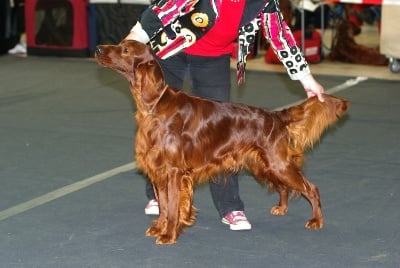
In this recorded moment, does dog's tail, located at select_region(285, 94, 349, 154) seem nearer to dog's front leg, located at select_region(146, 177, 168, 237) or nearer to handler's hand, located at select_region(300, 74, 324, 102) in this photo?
handler's hand, located at select_region(300, 74, 324, 102)

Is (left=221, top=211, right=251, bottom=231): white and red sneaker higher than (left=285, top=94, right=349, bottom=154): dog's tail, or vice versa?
(left=285, top=94, right=349, bottom=154): dog's tail

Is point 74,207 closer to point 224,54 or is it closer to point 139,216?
point 139,216

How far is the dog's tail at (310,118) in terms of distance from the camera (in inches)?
161

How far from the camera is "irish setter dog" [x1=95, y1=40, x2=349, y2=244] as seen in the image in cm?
381

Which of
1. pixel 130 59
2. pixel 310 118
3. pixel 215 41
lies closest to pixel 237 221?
pixel 310 118

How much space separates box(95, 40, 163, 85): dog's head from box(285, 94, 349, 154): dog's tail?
0.76m

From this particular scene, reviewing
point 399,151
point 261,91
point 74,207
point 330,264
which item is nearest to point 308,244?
point 330,264

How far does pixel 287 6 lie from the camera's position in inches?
414

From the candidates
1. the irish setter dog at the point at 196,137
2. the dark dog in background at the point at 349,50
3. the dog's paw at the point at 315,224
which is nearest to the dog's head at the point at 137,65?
the irish setter dog at the point at 196,137

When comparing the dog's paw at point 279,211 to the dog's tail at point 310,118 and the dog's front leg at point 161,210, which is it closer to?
the dog's tail at point 310,118

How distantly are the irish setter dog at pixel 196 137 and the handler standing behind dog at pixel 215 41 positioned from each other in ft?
0.54

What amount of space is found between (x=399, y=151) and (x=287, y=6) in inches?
200

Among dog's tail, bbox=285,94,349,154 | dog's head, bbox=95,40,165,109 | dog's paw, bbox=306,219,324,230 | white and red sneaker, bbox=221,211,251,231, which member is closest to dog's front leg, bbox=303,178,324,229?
dog's paw, bbox=306,219,324,230

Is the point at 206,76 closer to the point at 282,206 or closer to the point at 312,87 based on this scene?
the point at 312,87
